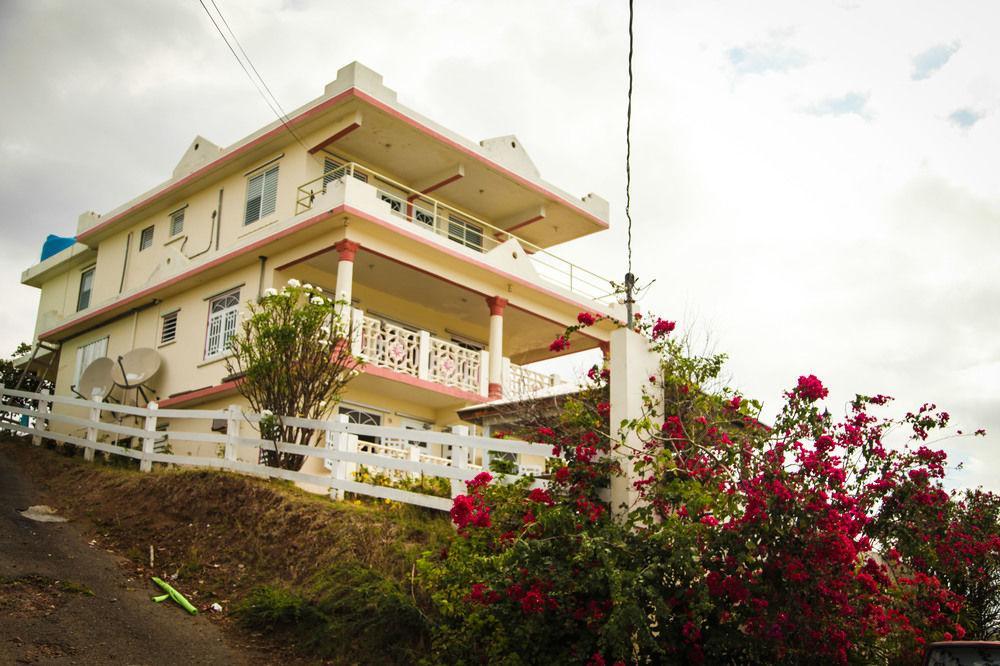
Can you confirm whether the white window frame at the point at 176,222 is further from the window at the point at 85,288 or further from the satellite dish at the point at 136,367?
the window at the point at 85,288

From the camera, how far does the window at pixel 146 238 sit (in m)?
25.8

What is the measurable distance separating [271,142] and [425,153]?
345cm

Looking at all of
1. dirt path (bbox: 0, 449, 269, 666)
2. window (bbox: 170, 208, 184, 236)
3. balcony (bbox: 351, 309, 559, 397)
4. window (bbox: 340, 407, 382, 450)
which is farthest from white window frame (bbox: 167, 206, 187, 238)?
dirt path (bbox: 0, 449, 269, 666)

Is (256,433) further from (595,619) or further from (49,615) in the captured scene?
(595,619)

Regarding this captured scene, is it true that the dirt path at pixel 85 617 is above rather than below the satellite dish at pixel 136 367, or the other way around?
below

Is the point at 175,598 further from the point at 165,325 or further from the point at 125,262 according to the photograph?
the point at 125,262

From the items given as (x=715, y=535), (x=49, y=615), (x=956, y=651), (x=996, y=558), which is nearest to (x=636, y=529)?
(x=715, y=535)

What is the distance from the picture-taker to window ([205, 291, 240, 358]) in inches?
834

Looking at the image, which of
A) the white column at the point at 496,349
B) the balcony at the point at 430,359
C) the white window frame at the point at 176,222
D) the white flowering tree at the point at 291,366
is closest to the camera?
the white flowering tree at the point at 291,366

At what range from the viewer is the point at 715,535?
7.95 m

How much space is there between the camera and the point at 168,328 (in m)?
23.4

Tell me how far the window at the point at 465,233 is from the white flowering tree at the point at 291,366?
882cm

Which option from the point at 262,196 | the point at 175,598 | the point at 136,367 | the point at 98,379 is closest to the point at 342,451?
the point at 175,598

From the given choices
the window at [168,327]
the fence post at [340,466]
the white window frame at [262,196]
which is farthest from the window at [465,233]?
the fence post at [340,466]
